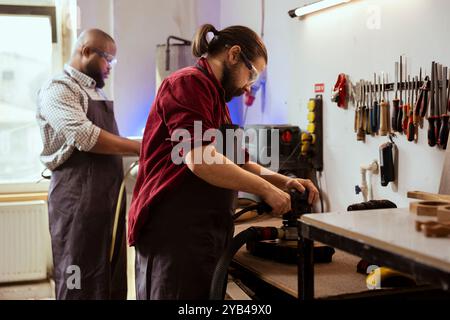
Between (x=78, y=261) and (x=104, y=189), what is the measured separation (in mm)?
341

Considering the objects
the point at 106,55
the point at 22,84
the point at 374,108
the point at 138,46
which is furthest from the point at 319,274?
the point at 22,84

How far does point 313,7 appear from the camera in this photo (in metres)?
2.42

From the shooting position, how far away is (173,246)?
1.58 metres

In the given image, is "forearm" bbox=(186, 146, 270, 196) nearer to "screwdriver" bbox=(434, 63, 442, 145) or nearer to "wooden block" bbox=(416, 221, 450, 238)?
"wooden block" bbox=(416, 221, 450, 238)

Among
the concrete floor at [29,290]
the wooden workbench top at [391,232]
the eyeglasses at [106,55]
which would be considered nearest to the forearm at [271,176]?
the wooden workbench top at [391,232]

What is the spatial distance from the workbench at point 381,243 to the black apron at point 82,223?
1.40 m

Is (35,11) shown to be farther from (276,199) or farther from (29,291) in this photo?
(276,199)

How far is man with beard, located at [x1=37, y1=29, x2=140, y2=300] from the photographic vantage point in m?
2.46

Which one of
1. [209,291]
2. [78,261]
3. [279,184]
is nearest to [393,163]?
[279,184]

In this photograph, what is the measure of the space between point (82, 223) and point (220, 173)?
1.22 metres

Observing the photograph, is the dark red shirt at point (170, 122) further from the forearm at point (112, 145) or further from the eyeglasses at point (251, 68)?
the forearm at point (112, 145)

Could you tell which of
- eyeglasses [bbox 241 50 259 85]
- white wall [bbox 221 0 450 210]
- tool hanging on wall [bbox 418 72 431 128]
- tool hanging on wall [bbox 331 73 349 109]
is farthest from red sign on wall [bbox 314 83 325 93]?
eyeglasses [bbox 241 50 259 85]

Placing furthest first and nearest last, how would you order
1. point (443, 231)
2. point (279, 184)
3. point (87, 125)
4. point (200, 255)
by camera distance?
1. point (87, 125)
2. point (279, 184)
3. point (200, 255)
4. point (443, 231)

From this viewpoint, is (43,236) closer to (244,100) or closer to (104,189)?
(104,189)
